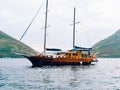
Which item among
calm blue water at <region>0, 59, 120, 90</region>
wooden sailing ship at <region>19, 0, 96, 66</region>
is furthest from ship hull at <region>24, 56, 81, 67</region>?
calm blue water at <region>0, 59, 120, 90</region>

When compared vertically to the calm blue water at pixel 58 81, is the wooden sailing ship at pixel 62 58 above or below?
above

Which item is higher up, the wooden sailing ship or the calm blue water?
the wooden sailing ship

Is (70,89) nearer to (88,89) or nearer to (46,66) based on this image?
(88,89)

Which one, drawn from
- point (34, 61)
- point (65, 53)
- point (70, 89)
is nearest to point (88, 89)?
point (70, 89)

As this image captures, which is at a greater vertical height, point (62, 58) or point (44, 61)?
point (62, 58)

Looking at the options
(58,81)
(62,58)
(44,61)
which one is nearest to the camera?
(58,81)

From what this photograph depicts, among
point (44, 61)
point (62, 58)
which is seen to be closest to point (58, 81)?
point (44, 61)

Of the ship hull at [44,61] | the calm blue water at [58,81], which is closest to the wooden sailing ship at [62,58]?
the ship hull at [44,61]

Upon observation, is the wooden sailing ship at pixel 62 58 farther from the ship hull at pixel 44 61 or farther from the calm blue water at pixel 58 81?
the calm blue water at pixel 58 81

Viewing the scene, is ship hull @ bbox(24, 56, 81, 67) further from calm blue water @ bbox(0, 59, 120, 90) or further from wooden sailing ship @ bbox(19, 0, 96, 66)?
calm blue water @ bbox(0, 59, 120, 90)

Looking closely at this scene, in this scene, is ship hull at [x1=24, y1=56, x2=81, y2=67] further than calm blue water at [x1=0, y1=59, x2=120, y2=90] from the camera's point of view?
Yes

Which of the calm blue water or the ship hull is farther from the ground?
the ship hull

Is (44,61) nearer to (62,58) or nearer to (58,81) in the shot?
(62,58)

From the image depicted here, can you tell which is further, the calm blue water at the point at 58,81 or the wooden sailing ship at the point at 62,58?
the wooden sailing ship at the point at 62,58
